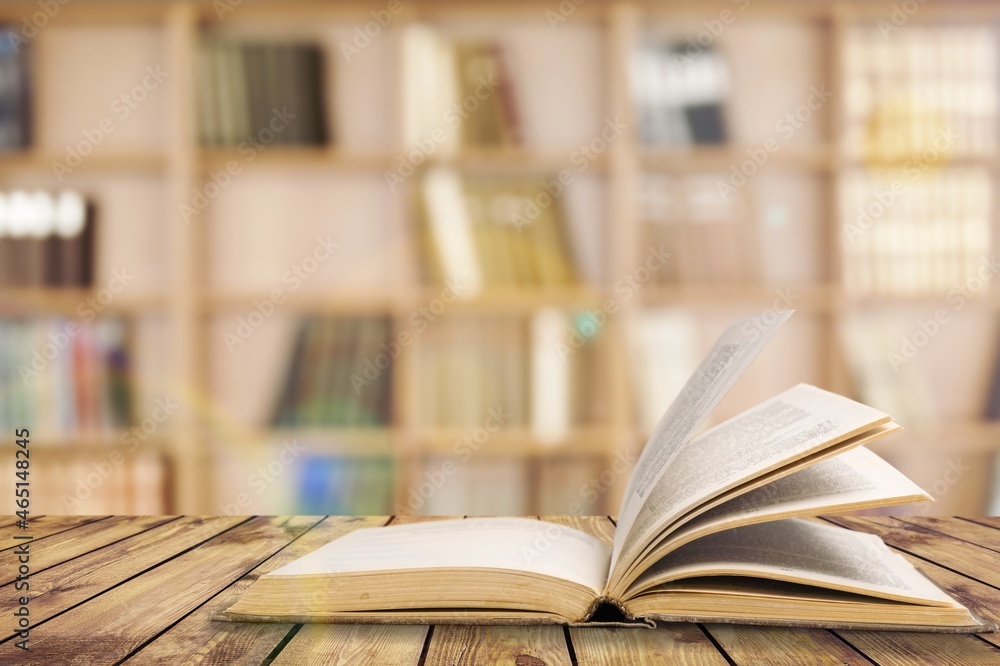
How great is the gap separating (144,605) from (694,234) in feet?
6.33

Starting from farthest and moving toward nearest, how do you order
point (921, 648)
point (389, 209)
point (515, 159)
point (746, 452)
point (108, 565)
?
point (389, 209) < point (515, 159) < point (108, 565) < point (746, 452) < point (921, 648)

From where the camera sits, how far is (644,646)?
0.48m

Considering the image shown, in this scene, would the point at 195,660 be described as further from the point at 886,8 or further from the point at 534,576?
the point at 886,8

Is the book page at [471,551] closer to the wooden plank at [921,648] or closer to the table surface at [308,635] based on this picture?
the table surface at [308,635]

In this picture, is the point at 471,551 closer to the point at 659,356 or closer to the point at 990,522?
the point at 990,522

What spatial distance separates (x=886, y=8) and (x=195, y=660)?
2499mm

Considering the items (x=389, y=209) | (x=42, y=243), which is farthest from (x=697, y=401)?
(x=42, y=243)

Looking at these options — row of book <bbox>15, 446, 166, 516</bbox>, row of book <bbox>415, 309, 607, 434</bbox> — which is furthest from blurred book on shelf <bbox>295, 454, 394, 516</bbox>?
row of book <bbox>15, 446, 166, 516</bbox>

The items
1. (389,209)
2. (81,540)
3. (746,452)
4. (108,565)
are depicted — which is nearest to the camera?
(746,452)

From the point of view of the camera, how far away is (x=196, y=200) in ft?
7.58

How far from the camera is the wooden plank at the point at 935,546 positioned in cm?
66

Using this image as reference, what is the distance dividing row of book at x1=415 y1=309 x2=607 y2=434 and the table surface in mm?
1550

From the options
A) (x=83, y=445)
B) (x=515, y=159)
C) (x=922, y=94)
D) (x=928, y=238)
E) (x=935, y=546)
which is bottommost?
(x=83, y=445)

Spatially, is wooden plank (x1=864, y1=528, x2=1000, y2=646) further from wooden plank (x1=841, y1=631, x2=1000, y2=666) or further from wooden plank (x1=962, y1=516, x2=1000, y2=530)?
wooden plank (x1=962, y1=516, x2=1000, y2=530)
